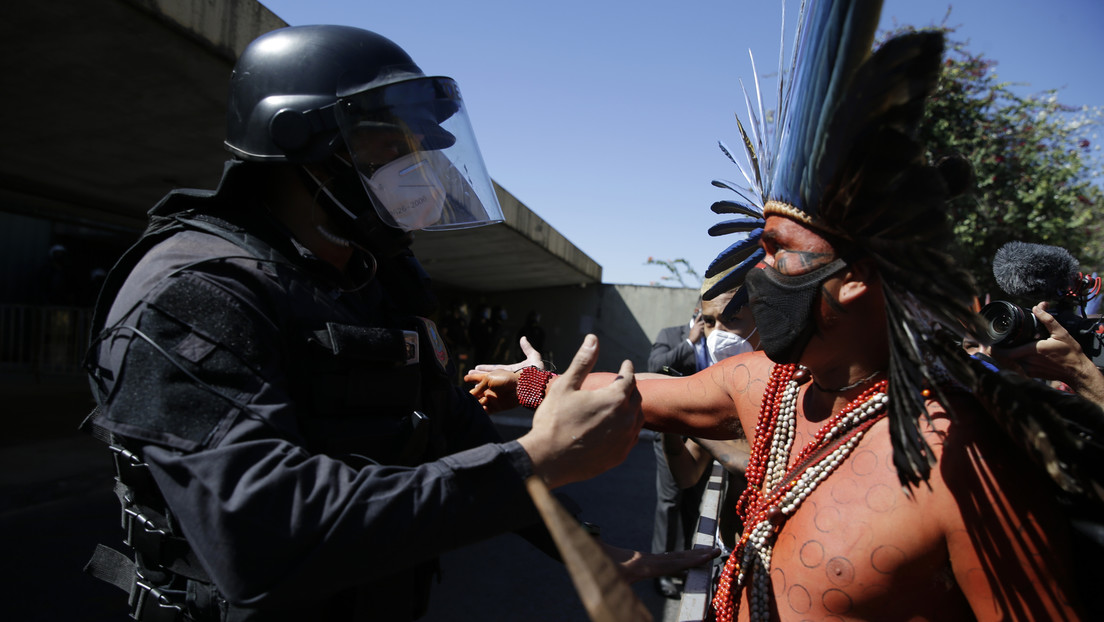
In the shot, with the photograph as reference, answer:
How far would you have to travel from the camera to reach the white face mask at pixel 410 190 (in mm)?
1758

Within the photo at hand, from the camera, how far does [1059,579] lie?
4.28ft

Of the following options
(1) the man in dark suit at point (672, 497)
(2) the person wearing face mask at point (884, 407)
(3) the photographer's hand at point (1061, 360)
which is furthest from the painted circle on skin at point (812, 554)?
(1) the man in dark suit at point (672, 497)

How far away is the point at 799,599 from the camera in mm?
1557

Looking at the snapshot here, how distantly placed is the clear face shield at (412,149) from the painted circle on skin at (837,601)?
1.38 metres

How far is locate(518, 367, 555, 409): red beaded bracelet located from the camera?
222 centimetres

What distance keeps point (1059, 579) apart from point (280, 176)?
2.00 m

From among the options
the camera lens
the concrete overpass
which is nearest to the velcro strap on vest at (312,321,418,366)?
the camera lens

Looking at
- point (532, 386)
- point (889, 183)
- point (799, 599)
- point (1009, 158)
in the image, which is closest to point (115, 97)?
point (532, 386)

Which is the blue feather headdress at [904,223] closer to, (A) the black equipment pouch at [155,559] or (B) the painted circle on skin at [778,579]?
(B) the painted circle on skin at [778,579]

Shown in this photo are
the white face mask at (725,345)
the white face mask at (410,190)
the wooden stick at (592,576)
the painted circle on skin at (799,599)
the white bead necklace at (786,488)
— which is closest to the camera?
the wooden stick at (592,576)

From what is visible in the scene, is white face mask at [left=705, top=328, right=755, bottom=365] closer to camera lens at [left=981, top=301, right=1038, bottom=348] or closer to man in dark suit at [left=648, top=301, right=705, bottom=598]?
man in dark suit at [left=648, top=301, right=705, bottom=598]

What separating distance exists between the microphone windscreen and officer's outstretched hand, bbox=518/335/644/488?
9.91 ft

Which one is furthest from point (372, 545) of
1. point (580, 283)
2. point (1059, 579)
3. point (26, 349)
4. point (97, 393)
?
point (580, 283)

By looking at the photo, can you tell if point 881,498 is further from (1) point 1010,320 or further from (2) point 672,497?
(2) point 672,497
